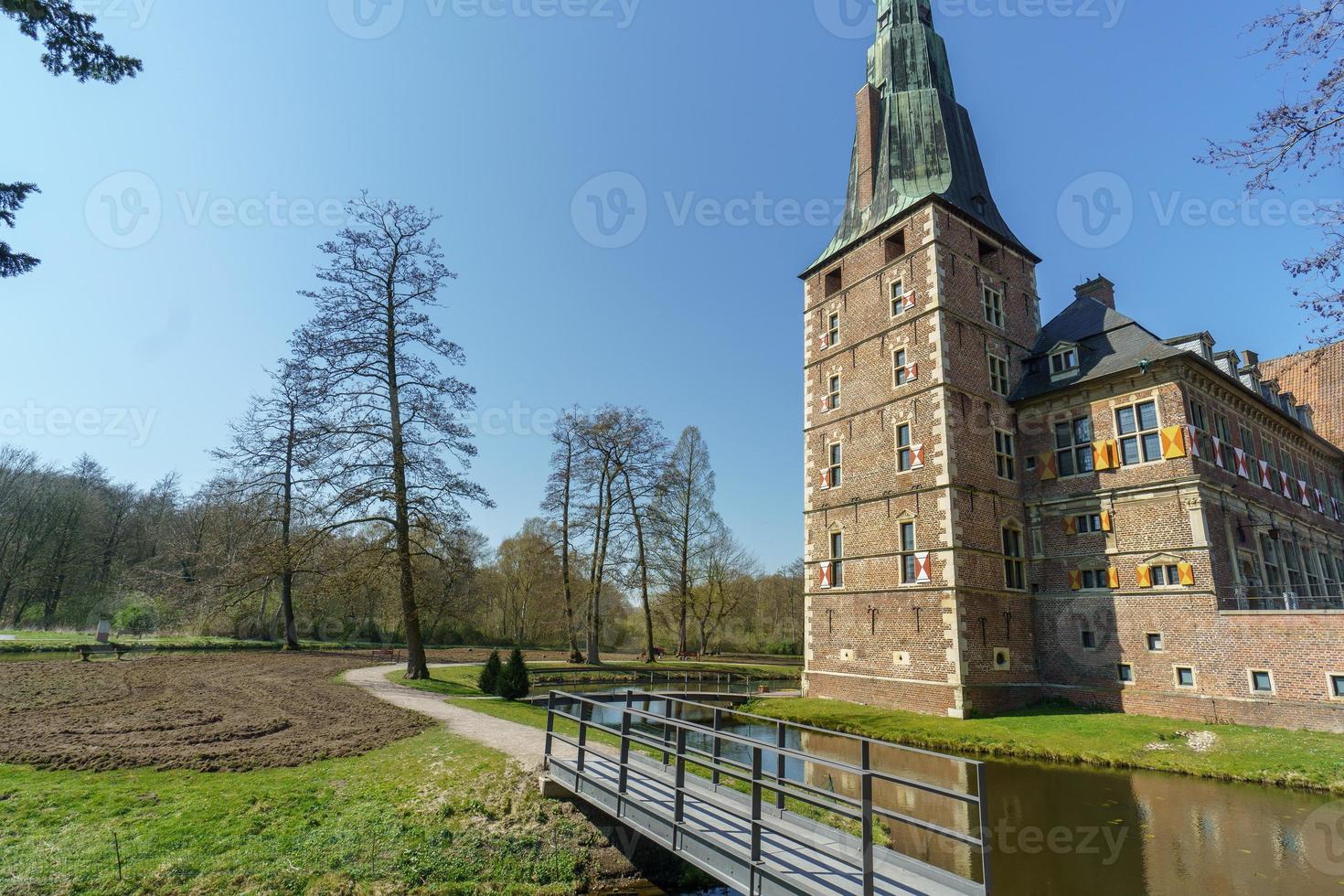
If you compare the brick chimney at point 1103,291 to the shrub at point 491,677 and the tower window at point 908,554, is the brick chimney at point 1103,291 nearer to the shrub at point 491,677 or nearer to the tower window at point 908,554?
the tower window at point 908,554

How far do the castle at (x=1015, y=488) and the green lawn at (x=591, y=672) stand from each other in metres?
9.22

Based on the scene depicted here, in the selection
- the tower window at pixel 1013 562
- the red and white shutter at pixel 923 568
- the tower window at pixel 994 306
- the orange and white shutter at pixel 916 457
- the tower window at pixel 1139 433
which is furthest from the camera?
the tower window at pixel 994 306

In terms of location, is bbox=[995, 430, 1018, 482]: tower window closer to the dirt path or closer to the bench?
the dirt path

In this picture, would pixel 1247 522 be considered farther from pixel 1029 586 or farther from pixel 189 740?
pixel 189 740

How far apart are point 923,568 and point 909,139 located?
18.2 meters

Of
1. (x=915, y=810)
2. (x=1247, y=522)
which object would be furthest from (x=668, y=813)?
(x=1247, y=522)

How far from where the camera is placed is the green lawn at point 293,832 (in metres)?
6.39

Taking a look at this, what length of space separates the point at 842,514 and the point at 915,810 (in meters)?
13.8

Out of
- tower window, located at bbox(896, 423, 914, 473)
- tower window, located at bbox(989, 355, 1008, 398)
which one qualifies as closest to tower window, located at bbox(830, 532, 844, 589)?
tower window, located at bbox(896, 423, 914, 473)

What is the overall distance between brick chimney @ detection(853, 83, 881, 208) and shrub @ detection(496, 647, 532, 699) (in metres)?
22.8

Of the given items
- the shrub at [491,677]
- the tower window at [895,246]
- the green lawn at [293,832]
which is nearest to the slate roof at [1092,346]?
the tower window at [895,246]

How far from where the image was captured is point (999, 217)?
2683cm

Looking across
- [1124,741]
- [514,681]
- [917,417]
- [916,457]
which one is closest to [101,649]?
[514,681]

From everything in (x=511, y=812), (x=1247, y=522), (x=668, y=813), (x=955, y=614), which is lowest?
(x=511, y=812)
